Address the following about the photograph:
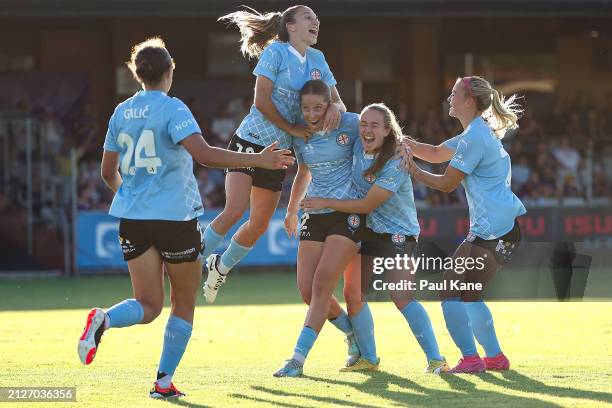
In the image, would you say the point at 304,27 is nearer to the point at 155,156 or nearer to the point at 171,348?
the point at 155,156

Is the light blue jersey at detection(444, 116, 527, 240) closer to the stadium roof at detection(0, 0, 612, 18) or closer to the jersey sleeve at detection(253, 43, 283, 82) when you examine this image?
the jersey sleeve at detection(253, 43, 283, 82)

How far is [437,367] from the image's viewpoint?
821 centimetres

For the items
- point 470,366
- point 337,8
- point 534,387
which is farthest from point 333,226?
point 337,8

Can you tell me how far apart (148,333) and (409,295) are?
3.53m

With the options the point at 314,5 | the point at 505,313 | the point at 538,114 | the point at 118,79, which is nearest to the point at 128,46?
the point at 118,79

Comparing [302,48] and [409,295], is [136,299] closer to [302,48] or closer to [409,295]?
[409,295]

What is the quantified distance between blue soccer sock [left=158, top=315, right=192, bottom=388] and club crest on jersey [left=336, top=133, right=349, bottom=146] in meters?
1.71

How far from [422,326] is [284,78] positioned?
201cm

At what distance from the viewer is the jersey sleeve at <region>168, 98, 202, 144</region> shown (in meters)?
6.96

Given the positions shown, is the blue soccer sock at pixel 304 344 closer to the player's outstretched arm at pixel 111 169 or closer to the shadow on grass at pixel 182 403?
the shadow on grass at pixel 182 403

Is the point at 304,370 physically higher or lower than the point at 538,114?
lower

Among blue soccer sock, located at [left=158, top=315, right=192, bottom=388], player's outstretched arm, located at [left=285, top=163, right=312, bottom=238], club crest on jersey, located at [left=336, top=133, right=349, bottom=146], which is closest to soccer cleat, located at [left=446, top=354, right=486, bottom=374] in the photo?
player's outstretched arm, located at [left=285, top=163, right=312, bottom=238]

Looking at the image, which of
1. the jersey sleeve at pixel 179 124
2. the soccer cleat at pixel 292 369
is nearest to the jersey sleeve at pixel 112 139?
the jersey sleeve at pixel 179 124

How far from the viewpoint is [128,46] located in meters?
23.9
